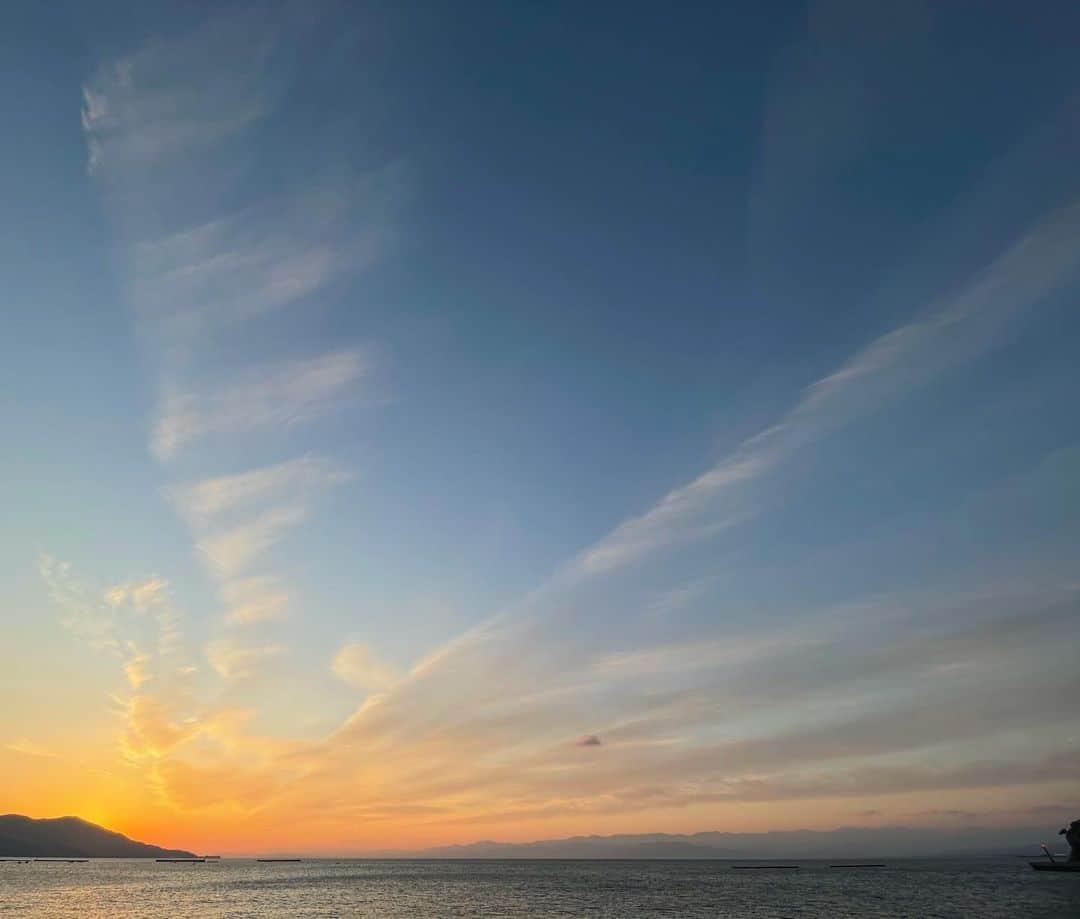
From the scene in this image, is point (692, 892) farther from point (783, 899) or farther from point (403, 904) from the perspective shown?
point (403, 904)

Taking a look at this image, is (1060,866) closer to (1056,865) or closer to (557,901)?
(1056,865)

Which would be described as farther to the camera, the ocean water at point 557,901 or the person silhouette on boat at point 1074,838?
the person silhouette on boat at point 1074,838

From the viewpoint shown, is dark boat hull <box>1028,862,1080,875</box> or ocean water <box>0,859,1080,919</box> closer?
ocean water <box>0,859,1080,919</box>

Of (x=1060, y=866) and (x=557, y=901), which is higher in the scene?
(x=1060, y=866)

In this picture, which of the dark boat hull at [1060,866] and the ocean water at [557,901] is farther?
the dark boat hull at [1060,866]

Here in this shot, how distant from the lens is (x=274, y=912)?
382 feet

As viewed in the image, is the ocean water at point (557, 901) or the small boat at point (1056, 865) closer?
the ocean water at point (557, 901)

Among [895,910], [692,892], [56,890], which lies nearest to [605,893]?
[692,892]

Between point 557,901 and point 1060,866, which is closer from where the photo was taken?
point 557,901

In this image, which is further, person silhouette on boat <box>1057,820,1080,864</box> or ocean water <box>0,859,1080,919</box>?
person silhouette on boat <box>1057,820,1080,864</box>

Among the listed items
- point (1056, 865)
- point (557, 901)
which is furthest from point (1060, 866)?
point (557, 901)

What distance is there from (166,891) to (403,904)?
7519 centimetres

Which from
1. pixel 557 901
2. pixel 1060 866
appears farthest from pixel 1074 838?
pixel 557 901

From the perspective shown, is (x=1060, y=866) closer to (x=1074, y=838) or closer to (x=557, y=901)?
(x=1074, y=838)
